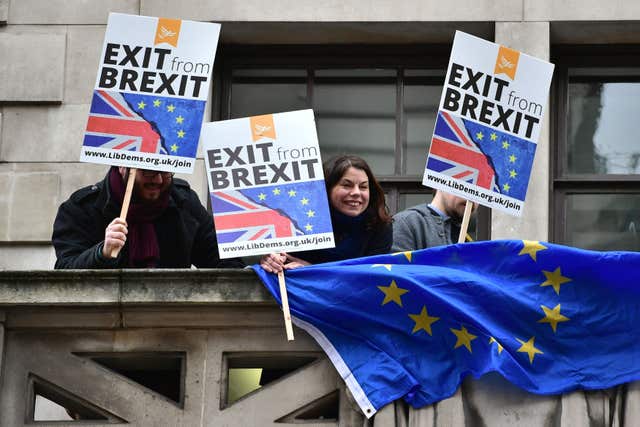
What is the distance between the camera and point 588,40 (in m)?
16.0

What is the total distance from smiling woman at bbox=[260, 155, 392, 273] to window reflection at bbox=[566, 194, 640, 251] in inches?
137

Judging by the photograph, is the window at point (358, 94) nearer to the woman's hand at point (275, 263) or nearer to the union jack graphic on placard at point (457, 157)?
the union jack graphic on placard at point (457, 157)

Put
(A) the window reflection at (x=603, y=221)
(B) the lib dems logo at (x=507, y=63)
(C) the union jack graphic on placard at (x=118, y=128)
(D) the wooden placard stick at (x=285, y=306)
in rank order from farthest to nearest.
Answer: (A) the window reflection at (x=603, y=221) → (B) the lib dems logo at (x=507, y=63) → (C) the union jack graphic on placard at (x=118, y=128) → (D) the wooden placard stick at (x=285, y=306)

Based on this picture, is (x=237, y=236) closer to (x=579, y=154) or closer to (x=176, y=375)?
(x=176, y=375)

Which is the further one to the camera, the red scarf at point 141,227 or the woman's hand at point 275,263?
the red scarf at point 141,227

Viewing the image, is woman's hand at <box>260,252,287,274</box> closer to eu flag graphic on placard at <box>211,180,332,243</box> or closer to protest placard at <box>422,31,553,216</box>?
eu flag graphic on placard at <box>211,180,332,243</box>

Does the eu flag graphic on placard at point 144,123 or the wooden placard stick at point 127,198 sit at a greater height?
the eu flag graphic on placard at point 144,123

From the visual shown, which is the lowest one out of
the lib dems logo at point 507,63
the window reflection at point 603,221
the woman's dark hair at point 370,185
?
the woman's dark hair at point 370,185

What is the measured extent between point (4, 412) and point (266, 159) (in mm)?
2211

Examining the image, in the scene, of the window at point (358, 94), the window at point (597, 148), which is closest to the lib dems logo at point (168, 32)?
the window at point (358, 94)

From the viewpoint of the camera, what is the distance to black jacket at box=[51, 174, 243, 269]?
40.3 ft

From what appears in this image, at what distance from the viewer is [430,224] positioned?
1305 cm

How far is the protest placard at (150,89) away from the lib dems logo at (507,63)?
5.94ft

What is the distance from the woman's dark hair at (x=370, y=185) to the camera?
40.9 feet
